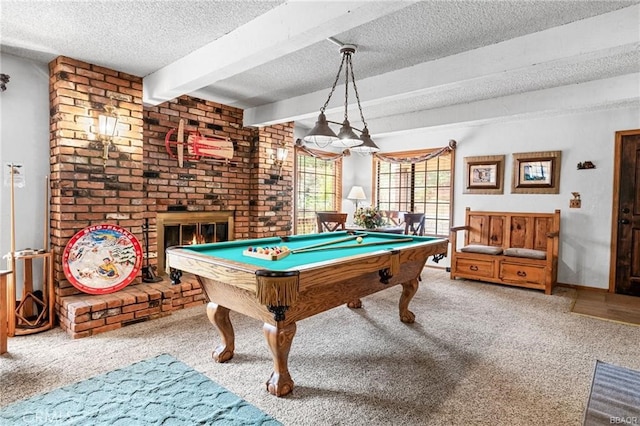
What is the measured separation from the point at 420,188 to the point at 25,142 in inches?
218

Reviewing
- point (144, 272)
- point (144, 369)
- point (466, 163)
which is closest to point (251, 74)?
point (144, 272)

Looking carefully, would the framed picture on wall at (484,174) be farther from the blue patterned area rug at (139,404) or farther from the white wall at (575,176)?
the blue patterned area rug at (139,404)

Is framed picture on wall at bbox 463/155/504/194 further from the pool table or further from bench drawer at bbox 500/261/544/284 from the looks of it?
the pool table

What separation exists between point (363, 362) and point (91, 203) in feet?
9.44

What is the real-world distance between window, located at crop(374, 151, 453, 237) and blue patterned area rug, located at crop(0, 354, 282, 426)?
492cm

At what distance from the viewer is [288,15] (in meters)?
2.23

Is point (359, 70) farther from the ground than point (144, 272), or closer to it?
farther from the ground

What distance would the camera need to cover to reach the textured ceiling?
2254 mm

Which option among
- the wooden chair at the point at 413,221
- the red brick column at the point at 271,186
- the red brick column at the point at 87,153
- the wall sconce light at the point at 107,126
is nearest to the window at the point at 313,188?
the red brick column at the point at 271,186

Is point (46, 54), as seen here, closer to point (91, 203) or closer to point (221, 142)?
point (91, 203)

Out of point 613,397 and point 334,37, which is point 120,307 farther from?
point 613,397

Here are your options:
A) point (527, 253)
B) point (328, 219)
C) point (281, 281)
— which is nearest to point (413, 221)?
point (328, 219)

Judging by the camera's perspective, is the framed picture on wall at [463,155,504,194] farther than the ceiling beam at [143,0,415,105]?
Yes

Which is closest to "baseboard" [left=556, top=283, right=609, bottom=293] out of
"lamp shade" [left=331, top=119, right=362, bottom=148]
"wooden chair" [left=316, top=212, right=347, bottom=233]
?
"wooden chair" [left=316, top=212, right=347, bottom=233]
